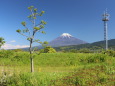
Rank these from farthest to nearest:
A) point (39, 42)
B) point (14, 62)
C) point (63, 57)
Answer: point (63, 57)
point (14, 62)
point (39, 42)

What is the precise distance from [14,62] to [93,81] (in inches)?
811

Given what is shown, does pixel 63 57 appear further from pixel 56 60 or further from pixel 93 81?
pixel 93 81

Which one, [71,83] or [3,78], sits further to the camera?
[3,78]

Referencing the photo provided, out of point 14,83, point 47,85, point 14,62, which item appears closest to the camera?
point 47,85

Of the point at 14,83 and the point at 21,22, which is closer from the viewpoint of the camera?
the point at 14,83

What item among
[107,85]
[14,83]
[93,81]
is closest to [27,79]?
[14,83]

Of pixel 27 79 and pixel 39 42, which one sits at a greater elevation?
pixel 39 42

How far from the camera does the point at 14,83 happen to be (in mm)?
Result: 10586

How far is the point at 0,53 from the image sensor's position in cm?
3119

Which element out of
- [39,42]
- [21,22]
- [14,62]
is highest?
[21,22]

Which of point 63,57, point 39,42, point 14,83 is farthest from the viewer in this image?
point 63,57

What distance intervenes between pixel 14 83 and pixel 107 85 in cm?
513

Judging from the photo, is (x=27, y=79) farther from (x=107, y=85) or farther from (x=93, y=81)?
(x=107, y=85)

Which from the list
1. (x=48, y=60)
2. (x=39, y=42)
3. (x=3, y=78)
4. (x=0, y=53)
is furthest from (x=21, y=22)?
(x=0, y=53)
